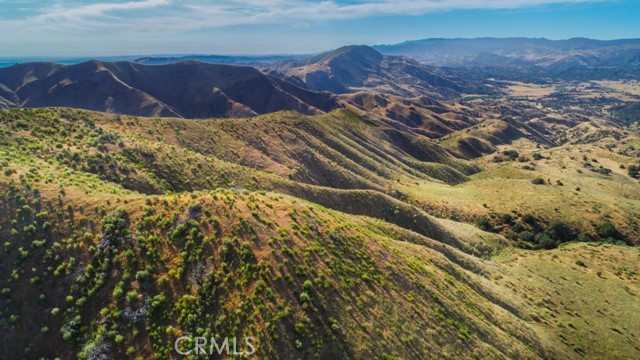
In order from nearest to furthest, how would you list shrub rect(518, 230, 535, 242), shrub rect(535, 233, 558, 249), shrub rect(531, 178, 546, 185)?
shrub rect(535, 233, 558, 249) < shrub rect(518, 230, 535, 242) < shrub rect(531, 178, 546, 185)

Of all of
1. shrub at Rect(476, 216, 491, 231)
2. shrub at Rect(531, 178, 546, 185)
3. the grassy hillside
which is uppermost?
the grassy hillside

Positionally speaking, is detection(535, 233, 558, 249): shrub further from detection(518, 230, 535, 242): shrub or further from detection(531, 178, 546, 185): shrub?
detection(531, 178, 546, 185): shrub

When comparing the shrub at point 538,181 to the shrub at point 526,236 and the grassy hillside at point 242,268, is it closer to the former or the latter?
the grassy hillside at point 242,268

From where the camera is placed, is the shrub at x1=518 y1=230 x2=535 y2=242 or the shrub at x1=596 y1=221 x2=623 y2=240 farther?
the shrub at x1=596 y1=221 x2=623 y2=240

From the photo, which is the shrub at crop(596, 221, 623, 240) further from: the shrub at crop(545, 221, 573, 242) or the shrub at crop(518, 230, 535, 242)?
the shrub at crop(518, 230, 535, 242)

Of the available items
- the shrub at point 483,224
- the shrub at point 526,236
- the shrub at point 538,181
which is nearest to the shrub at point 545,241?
the shrub at point 526,236

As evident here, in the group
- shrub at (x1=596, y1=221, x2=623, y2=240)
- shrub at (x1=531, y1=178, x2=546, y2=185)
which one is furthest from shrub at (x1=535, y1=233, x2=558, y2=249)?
shrub at (x1=531, y1=178, x2=546, y2=185)

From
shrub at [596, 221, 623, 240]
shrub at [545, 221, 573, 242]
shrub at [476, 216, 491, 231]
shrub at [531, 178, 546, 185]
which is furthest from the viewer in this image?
shrub at [531, 178, 546, 185]

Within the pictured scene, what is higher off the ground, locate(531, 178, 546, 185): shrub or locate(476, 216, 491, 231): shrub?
locate(531, 178, 546, 185): shrub
